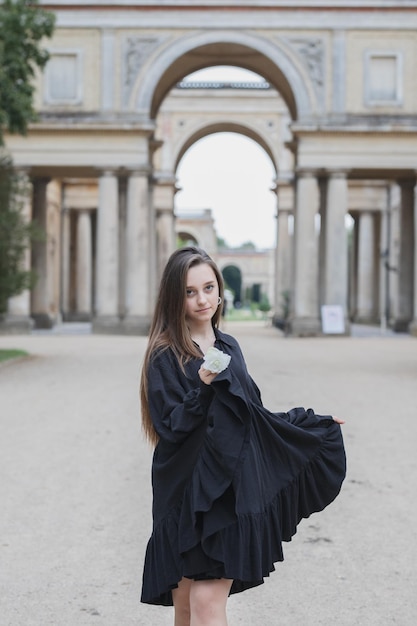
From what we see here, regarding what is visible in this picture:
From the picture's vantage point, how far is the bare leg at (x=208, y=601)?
331cm

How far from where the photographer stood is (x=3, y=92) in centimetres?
2116

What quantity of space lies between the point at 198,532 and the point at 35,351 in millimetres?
22160

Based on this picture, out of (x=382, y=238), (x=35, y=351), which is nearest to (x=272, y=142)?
(x=382, y=238)

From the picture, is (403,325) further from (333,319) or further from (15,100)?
(15,100)

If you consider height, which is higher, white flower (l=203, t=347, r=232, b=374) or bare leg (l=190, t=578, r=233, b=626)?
white flower (l=203, t=347, r=232, b=374)

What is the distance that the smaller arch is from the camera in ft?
174

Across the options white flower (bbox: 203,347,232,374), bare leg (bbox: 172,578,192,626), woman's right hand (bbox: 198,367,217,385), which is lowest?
bare leg (bbox: 172,578,192,626)

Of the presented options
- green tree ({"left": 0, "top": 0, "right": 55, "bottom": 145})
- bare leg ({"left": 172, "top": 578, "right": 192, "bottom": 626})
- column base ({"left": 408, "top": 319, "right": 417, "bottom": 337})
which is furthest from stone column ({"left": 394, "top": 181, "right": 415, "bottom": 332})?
bare leg ({"left": 172, "top": 578, "right": 192, "bottom": 626})

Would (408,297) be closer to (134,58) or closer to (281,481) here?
(134,58)

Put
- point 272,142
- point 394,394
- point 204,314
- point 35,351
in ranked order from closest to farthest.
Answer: point 204,314
point 394,394
point 35,351
point 272,142

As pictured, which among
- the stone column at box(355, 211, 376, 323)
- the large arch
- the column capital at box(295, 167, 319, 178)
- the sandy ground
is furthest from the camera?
the stone column at box(355, 211, 376, 323)

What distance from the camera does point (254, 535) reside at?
3.37 metres

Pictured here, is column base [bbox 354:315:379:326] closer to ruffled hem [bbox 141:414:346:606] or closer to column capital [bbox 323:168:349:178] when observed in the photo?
column capital [bbox 323:168:349:178]

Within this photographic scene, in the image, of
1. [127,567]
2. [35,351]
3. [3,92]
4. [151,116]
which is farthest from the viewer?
[151,116]
